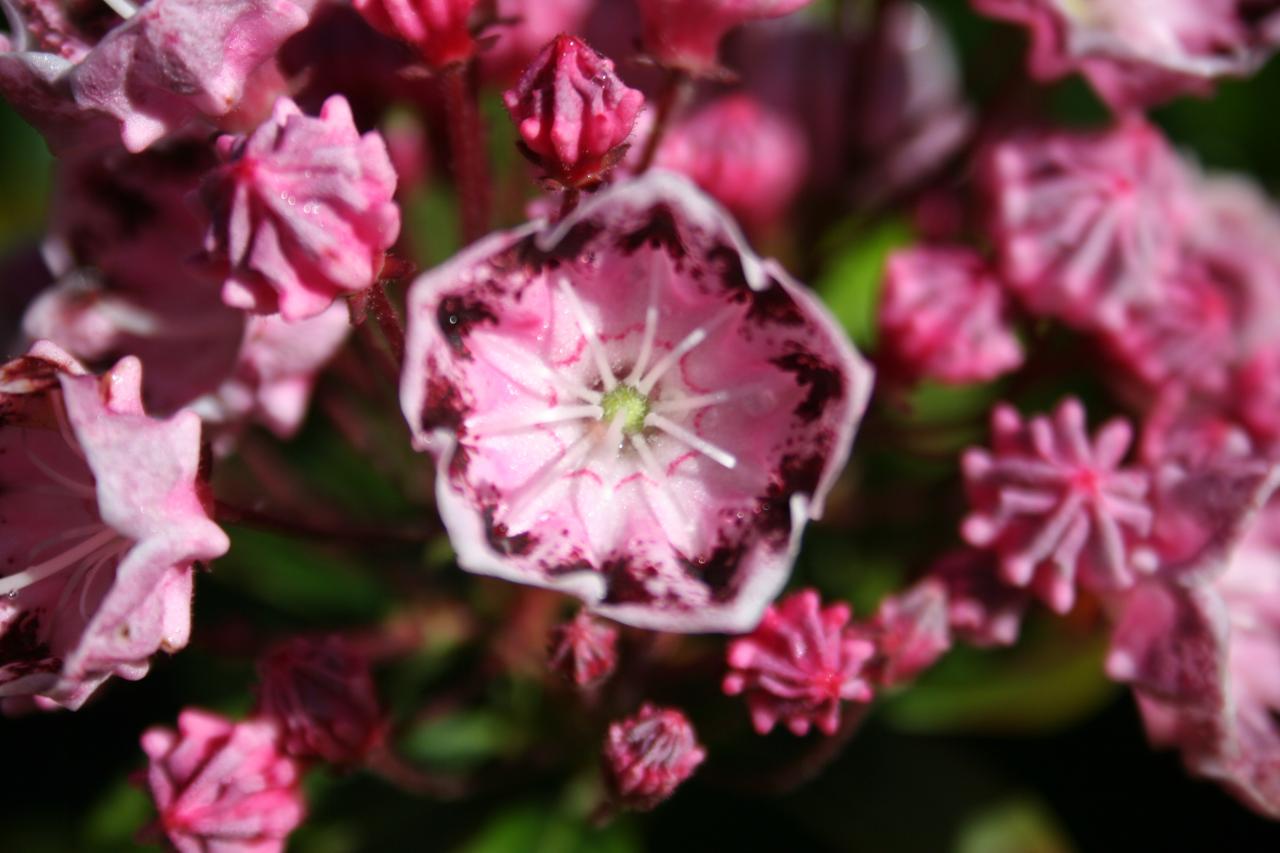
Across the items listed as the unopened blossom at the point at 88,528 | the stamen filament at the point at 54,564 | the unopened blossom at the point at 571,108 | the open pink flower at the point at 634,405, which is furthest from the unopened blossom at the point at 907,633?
the stamen filament at the point at 54,564

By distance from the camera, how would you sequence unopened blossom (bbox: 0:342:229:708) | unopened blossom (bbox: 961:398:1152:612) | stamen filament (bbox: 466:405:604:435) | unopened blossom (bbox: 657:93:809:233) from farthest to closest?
Answer: 1. unopened blossom (bbox: 657:93:809:233)
2. unopened blossom (bbox: 961:398:1152:612)
3. stamen filament (bbox: 466:405:604:435)
4. unopened blossom (bbox: 0:342:229:708)

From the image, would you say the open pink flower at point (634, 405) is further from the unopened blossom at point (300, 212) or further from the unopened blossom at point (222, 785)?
the unopened blossom at point (222, 785)

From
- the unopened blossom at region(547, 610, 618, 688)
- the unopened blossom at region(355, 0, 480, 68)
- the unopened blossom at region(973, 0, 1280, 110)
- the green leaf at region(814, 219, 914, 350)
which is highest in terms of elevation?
the unopened blossom at region(355, 0, 480, 68)

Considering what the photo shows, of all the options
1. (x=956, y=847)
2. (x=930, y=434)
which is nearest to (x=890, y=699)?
(x=956, y=847)

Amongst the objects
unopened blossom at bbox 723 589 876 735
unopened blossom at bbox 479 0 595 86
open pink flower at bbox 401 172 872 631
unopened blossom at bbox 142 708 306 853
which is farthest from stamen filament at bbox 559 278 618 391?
unopened blossom at bbox 142 708 306 853

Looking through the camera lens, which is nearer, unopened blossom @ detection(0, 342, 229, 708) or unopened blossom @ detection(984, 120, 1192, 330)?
unopened blossom @ detection(0, 342, 229, 708)

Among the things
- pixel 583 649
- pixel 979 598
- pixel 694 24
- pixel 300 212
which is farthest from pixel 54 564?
pixel 979 598

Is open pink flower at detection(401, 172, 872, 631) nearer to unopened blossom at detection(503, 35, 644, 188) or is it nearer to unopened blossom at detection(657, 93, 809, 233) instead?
unopened blossom at detection(503, 35, 644, 188)
